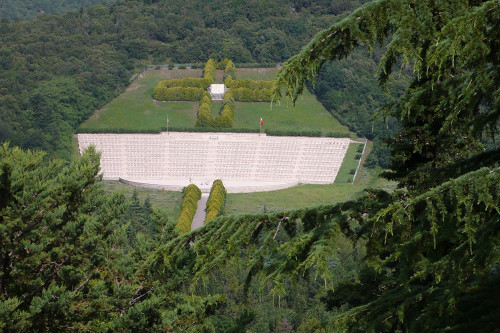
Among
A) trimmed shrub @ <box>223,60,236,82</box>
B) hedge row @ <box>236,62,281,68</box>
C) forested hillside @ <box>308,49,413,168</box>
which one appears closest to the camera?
forested hillside @ <box>308,49,413,168</box>

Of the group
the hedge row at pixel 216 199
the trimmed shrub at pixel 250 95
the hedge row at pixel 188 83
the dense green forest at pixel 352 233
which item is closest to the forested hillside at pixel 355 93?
the trimmed shrub at pixel 250 95

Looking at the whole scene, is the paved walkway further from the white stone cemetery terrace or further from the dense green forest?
the dense green forest

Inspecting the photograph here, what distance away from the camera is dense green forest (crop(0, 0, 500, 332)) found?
24.3 feet

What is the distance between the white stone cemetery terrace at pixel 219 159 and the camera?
66.2 metres

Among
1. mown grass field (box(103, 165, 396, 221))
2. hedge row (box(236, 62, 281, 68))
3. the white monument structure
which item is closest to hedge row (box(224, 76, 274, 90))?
the white monument structure

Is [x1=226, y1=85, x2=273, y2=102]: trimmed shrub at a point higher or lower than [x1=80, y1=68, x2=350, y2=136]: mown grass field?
higher

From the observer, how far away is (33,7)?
158 metres

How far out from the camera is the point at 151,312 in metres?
18.6

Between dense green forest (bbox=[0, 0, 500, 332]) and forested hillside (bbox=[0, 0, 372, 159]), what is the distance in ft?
184

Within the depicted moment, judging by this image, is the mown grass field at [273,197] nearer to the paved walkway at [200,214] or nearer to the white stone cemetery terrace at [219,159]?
the white stone cemetery terrace at [219,159]

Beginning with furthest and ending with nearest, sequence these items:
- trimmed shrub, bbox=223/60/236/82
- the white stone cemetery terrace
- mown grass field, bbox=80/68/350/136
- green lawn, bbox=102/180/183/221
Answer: trimmed shrub, bbox=223/60/236/82
mown grass field, bbox=80/68/350/136
the white stone cemetery terrace
green lawn, bbox=102/180/183/221

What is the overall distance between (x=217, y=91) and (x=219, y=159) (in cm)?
1806

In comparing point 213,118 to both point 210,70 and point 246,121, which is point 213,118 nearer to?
point 246,121

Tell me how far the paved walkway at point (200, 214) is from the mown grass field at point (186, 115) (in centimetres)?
1865
